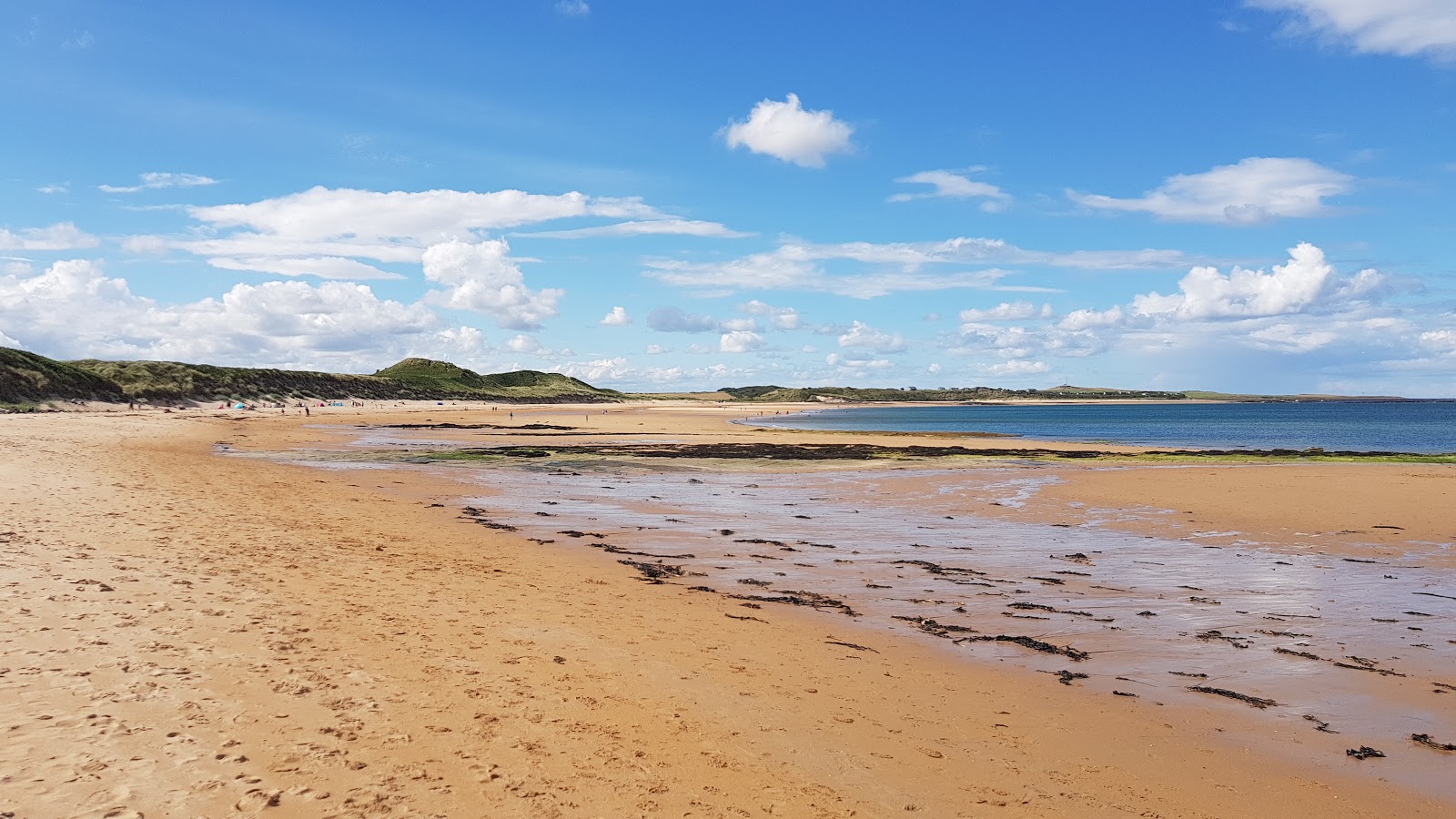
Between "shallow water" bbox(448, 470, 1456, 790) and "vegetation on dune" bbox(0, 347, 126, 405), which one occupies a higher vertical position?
"vegetation on dune" bbox(0, 347, 126, 405)

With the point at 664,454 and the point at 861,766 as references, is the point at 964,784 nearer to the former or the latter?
the point at 861,766

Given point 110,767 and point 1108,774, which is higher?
point 110,767

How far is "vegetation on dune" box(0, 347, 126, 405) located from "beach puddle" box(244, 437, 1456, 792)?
219 ft

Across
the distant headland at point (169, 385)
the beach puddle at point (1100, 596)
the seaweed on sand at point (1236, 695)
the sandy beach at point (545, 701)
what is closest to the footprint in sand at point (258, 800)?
the sandy beach at point (545, 701)

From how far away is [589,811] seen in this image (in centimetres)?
565

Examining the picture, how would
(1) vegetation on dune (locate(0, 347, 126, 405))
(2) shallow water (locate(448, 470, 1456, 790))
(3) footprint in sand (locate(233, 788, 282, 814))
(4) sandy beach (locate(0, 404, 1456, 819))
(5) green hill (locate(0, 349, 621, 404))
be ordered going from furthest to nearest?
(5) green hill (locate(0, 349, 621, 404))
(1) vegetation on dune (locate(0, 347, 126, 405))
(2) shallow water (locate(448, 470, 1456, 790))
(4) sandy beach (locate(0, 404, 1456, 819))
(3) footprint in sand (locate(233, 788, 282, 814))

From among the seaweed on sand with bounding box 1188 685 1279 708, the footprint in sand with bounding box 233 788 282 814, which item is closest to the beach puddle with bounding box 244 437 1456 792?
the seaweed on sand with bounding box 1188 685 1279 708

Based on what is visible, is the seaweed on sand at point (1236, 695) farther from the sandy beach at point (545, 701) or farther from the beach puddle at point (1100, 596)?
the sandy beach at point (545, 701)

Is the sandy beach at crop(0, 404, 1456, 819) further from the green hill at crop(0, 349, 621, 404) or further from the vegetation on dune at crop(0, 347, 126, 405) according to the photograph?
the green hill at crop(0, 349, 621, 404)

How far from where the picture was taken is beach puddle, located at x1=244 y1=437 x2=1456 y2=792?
8875 mm

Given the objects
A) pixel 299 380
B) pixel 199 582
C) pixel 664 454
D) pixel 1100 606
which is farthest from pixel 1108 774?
pixel 299 380

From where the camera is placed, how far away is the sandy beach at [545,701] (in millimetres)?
5910

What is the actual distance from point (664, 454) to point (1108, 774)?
3865 cm

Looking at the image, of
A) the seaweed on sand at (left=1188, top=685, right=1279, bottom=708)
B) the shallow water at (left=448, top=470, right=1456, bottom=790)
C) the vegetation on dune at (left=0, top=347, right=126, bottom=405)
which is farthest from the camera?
the vegetation on dune at (left=0, top=347, right=126, bottom=405)
